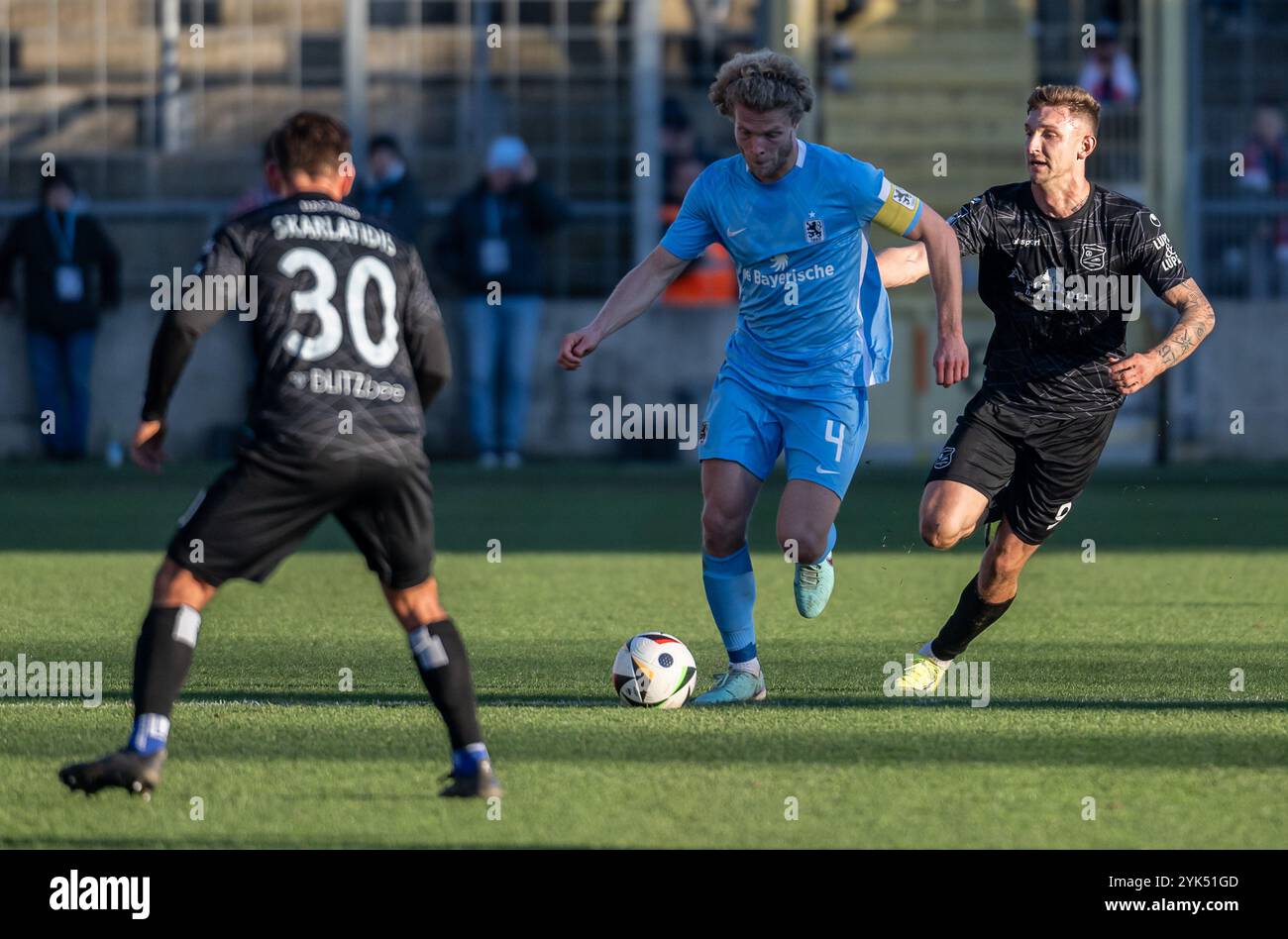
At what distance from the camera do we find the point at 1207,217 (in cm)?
1797

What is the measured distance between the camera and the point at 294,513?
5.45m

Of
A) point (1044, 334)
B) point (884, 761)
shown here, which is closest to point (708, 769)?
point (884, 761)

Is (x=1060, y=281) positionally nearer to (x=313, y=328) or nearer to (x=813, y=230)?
(x=813, y=230)

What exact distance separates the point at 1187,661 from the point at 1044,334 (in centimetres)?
141

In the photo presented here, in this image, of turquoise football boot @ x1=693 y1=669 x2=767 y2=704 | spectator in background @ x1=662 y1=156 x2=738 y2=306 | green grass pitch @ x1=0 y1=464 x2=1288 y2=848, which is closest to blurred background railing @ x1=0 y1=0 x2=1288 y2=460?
spectator in background @ x1=662 y1=156 x2=738 y2=306

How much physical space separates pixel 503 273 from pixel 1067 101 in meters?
10.1

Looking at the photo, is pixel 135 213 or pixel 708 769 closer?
pixel 708 769

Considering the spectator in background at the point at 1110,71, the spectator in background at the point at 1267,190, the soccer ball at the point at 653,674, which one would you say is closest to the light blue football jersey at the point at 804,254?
the soccer ball at the point at 653,674

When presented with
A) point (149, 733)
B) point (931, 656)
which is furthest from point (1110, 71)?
point (149, 733)

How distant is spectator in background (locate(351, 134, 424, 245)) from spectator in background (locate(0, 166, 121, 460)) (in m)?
2.18

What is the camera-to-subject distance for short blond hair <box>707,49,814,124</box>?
260 inches

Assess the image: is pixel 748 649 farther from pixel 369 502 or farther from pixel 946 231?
pixel 369 502

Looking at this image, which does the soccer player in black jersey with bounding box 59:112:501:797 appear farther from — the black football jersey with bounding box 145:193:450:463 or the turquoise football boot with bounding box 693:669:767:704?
the turquoise football boot with bounding box 693:669:767:704

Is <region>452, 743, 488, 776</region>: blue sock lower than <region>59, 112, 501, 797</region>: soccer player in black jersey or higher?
lower
